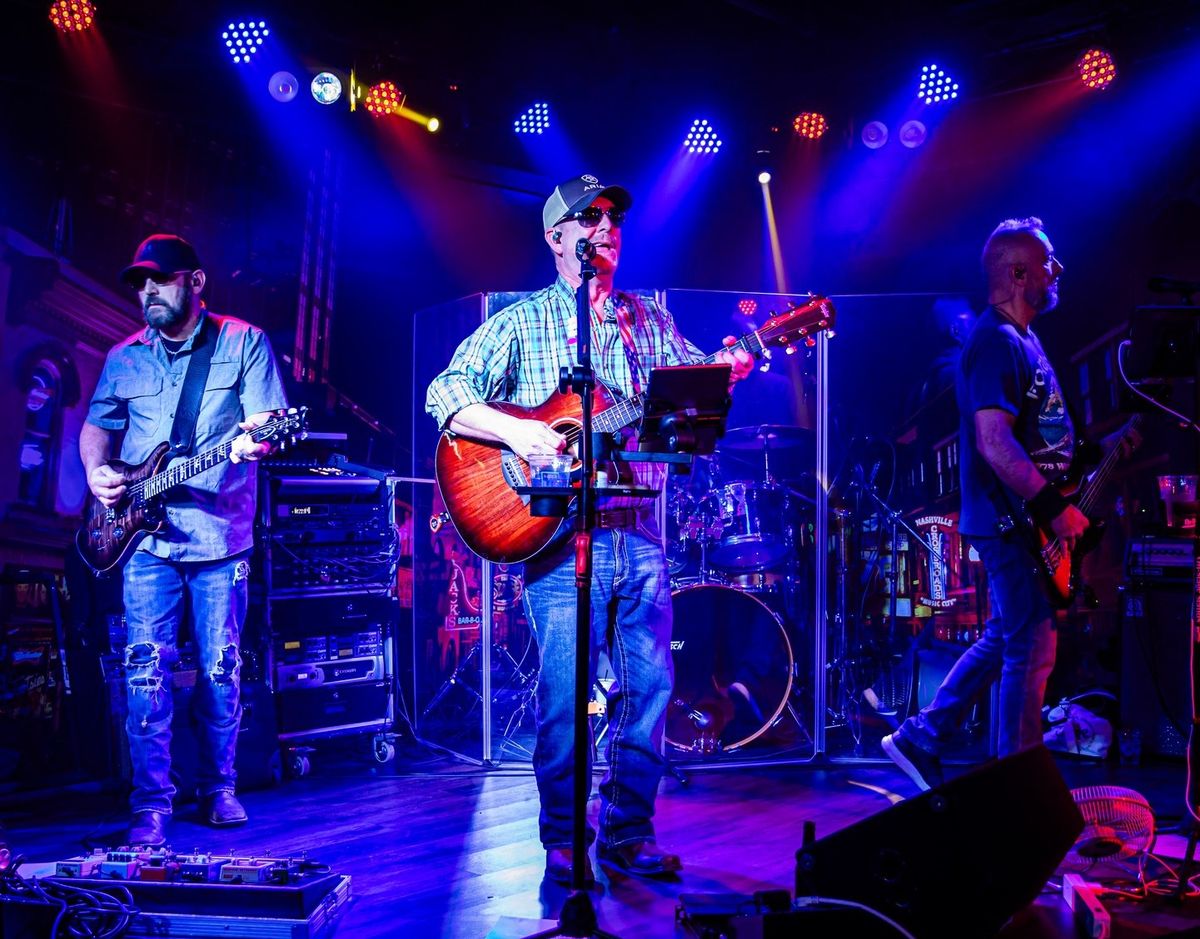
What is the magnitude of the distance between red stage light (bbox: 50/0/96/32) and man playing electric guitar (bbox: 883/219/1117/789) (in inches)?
185

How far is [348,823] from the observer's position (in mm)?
4172

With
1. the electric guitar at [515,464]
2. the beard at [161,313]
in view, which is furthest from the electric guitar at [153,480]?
the electric guitar at [515,464]

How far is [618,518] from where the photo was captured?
132 inches

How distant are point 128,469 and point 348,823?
1.85 m

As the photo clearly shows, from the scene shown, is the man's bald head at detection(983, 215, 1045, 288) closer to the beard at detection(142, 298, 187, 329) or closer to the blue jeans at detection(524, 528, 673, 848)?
the blue jeans at detection(524, 528, 673, 848)

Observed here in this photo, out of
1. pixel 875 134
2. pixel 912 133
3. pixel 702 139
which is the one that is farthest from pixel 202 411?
pixel 912 133

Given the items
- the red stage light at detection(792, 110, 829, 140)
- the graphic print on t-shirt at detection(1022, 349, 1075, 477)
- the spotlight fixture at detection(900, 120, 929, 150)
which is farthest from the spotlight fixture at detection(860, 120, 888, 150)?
the graphic print on t-shirt at detection(1022, 349, 1075, 477)

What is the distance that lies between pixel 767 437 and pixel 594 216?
2.58 m

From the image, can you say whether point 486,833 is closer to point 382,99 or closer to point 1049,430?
point 1049,430

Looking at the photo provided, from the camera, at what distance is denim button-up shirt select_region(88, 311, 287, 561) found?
13.8 feet

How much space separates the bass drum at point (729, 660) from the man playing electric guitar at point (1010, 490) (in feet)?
4.58

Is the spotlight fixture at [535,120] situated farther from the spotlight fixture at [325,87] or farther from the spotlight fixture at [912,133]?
the spotlight fixture at [912,133]

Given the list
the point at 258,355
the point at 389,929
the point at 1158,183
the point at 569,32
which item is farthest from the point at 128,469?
the point at 1158,183

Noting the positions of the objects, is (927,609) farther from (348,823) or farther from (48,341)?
(48,341)
